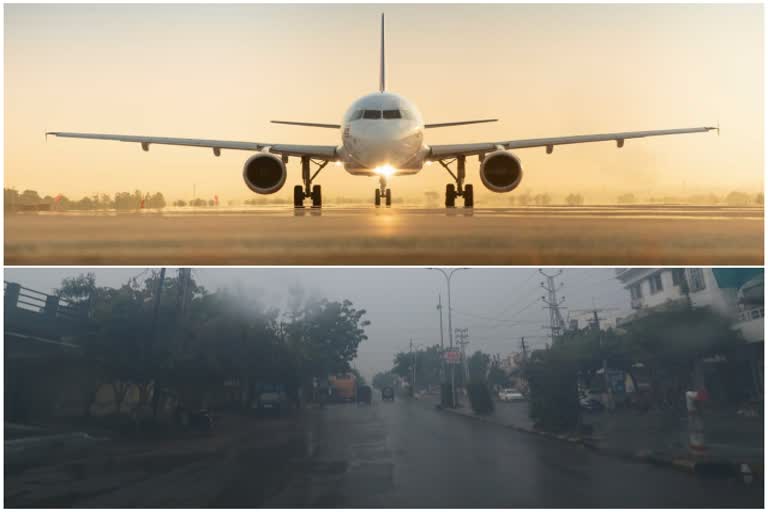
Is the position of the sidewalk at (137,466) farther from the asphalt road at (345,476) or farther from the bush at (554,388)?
the bush at (554,388)

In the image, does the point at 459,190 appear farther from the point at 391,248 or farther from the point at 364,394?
the point at 364,394

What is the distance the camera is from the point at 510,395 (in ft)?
82.5

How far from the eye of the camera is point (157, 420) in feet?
63.2

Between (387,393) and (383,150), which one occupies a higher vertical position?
(383,150)

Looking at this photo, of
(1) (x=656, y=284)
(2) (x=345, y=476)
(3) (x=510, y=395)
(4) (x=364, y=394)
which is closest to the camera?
(2) (x=345, y=476)

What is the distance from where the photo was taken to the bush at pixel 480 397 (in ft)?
97.7

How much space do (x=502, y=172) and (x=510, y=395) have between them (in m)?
9.26

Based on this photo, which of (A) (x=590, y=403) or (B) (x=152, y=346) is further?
(A) (x=590, y=403)

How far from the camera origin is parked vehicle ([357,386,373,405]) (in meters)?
60.8

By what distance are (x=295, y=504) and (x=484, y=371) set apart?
659 inches

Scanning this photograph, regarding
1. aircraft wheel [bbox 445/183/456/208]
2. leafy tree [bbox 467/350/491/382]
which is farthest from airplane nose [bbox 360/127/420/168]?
leafy tree [bbox 467/350/491/382]

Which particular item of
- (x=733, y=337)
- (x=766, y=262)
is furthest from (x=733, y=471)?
(x=766, y=262)

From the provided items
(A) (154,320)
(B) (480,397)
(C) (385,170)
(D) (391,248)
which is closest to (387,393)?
(B) (480,397)

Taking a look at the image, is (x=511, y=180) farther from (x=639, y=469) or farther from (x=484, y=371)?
(x=484, y=371)
